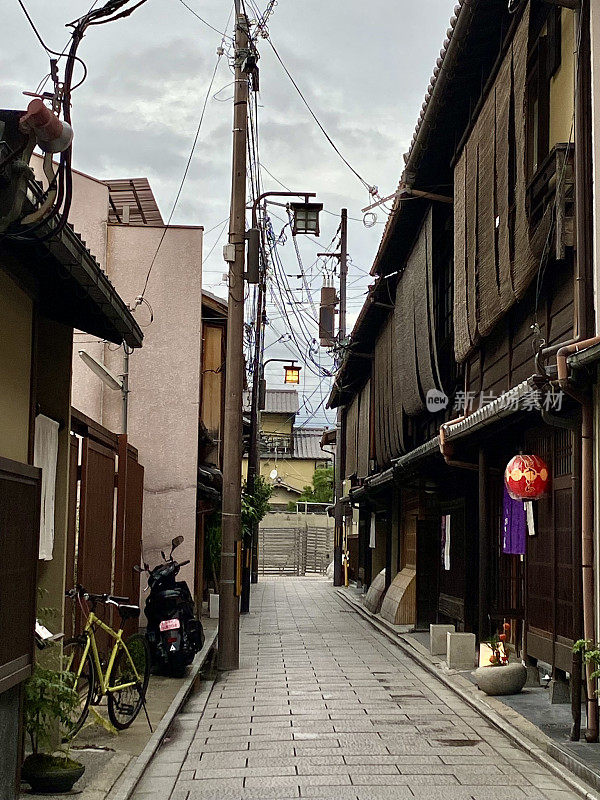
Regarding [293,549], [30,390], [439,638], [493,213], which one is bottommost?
[439,638]

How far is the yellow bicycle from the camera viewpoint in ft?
35.3

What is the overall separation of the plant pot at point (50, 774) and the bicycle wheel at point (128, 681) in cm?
259

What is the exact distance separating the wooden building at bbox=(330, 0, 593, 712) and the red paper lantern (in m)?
0.19

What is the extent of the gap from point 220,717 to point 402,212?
1204 centimetres

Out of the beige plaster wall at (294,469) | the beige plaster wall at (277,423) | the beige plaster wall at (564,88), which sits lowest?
the beige plaster wall at (294,469)

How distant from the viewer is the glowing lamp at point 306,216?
22.9 metres

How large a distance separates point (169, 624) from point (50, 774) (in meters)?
7.43

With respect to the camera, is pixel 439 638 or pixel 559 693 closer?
pixel 559 693

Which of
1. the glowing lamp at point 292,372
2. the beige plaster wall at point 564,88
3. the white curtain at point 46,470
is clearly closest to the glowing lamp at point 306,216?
the beige plaster wall at point 564,88

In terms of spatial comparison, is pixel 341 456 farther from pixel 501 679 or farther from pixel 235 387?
pixel 501 679

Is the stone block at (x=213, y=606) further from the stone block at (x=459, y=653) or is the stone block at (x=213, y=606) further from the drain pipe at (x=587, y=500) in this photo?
the drain pipe at (x=587, y=500)

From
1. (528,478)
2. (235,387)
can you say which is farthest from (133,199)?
(528,478)

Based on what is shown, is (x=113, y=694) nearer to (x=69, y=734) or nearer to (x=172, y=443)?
(x=69, y=734)

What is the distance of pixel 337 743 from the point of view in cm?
1129
